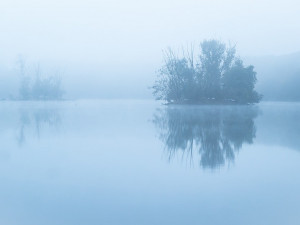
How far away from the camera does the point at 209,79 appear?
116 feet

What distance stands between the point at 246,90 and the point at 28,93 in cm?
3210

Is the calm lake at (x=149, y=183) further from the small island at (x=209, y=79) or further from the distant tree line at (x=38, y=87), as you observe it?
the distant tree line at (x=38, y=87)

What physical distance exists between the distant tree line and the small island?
24.7 meters

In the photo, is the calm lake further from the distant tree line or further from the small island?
the distant tree line

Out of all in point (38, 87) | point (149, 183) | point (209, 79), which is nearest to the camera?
point (149, 183)

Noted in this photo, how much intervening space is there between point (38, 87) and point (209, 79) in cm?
2912

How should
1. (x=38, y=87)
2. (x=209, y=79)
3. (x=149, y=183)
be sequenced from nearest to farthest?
(x=149, y=183)
(x=209, y=79)
(x=38, y=87)

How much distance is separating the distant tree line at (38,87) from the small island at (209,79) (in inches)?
973

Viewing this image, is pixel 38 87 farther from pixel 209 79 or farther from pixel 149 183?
pixel 149 183

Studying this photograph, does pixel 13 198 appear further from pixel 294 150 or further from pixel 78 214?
pixel 294 150

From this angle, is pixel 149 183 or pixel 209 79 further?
pixel 209 79

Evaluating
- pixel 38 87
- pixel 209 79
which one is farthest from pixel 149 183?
pixel 38 87

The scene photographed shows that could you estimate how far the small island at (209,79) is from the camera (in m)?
35.2

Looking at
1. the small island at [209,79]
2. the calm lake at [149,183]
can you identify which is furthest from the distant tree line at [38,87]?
the calm lake at [149,183]
